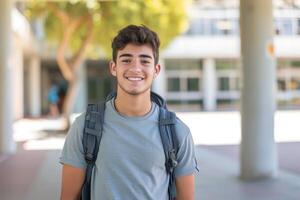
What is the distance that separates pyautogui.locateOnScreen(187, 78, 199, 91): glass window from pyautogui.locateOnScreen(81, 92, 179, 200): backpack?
111 feet

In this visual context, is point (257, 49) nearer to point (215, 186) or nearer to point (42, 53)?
point (215, 186)

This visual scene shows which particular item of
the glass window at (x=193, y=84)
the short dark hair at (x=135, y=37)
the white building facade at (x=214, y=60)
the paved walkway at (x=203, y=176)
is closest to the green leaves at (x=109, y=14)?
the paved walkway at (x=203, y=176)

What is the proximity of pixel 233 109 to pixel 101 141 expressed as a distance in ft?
113

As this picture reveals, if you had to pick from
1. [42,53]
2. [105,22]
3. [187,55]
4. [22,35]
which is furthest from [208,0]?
[105,22]

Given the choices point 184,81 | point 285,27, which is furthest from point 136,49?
point 285,27

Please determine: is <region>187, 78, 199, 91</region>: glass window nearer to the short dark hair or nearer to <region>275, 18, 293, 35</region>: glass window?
<region>275, 18, 293, 35</region>: glass window

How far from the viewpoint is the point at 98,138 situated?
8.16 ft

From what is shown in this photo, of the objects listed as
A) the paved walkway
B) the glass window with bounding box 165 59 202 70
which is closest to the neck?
the paved walkway

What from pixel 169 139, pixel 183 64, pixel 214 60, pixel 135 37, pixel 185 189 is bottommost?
pixel 185 189

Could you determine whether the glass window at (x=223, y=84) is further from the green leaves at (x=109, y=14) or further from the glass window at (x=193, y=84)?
the green leaves at (x=109, y=14)

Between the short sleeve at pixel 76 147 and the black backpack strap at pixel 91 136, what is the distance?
0.02m

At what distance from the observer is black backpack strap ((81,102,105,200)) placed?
8.16ft

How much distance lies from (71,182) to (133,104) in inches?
18.8

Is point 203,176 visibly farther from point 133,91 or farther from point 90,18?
point 90,18
